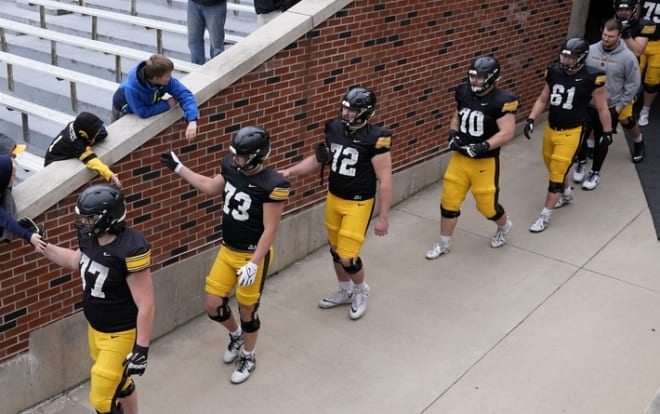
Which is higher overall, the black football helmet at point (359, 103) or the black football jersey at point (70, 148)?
the black football helmet at point (359, 103)

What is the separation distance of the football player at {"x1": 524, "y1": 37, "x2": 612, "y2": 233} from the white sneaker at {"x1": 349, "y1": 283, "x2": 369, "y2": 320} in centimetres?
239

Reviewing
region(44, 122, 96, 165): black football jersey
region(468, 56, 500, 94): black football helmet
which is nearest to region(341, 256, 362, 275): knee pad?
region(468, 56, 500, 94): black football helmet

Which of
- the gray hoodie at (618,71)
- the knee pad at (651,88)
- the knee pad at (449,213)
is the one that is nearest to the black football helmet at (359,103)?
the knee pad at (449,213)

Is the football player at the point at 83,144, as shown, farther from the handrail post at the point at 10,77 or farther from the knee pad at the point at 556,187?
the knee pad at the point at 556,187

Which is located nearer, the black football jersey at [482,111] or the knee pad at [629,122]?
the black football jersey at [482,111]

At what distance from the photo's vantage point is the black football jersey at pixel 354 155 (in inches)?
260

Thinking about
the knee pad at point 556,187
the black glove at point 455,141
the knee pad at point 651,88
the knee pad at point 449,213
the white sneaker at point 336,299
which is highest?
the black glove at point 455,141

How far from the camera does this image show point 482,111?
762cm

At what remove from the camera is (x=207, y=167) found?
6914 millimetres

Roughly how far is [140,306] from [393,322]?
2.78 meters

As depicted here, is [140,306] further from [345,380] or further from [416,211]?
[416,211]

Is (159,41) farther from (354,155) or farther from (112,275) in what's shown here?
(112,275)

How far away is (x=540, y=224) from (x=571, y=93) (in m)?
1.38

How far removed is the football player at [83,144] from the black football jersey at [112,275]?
99 cm
